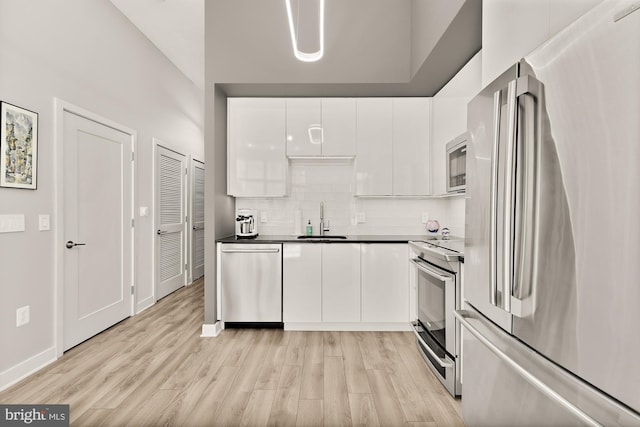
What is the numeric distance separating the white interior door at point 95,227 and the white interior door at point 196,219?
64.0 inches

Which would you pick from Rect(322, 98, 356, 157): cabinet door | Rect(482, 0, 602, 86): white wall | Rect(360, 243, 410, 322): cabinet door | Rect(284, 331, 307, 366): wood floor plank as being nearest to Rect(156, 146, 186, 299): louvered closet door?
Rect(284, 331, 307, 366): wood floor plank

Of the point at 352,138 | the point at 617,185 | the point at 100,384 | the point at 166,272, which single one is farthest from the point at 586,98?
the point at 166,272

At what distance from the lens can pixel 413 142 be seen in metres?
3.44

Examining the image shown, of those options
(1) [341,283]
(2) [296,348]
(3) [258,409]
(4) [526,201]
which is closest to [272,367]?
(2) [296,348]

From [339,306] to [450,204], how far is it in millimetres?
1724

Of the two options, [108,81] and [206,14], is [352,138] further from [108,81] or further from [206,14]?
[108,81]

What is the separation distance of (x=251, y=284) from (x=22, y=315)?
1.74 meters

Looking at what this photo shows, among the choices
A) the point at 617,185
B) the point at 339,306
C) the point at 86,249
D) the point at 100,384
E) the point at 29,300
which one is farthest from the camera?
the point at 339,306

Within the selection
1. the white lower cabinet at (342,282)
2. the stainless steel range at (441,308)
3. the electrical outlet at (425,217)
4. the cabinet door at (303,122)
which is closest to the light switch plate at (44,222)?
the white lower cabinet at (342,282)

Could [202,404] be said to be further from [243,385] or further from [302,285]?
[302,285]

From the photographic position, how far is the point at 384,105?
3463mm

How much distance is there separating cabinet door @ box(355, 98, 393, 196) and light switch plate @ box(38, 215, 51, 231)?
9.31 feet

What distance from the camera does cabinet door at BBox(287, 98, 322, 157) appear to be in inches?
136

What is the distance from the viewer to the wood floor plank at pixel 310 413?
1.81 meters
